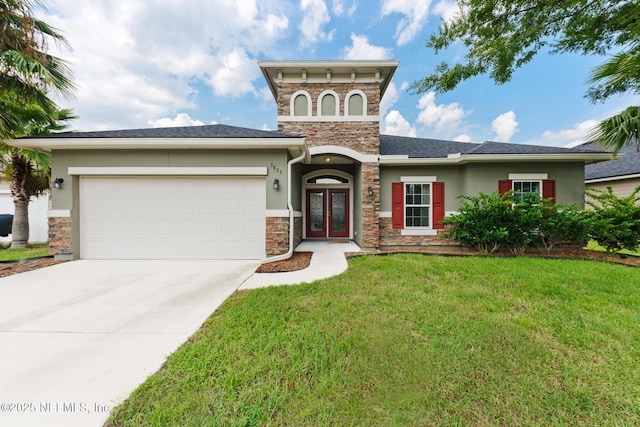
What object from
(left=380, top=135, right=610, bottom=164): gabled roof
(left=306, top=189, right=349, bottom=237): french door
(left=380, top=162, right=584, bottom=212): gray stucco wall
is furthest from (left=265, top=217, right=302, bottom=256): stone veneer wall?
(left=380, top=162, right=584, bottom=212): gray stucco wall

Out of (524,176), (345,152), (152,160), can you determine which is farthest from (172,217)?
(524,176)

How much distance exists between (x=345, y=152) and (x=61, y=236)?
7820 mm

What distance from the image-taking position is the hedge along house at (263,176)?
237 inches

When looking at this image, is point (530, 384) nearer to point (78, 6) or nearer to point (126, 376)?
point (126, 376)

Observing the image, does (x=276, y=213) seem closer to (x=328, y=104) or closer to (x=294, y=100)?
(x=294, y=100)

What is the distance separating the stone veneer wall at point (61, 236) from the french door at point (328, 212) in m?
7.03

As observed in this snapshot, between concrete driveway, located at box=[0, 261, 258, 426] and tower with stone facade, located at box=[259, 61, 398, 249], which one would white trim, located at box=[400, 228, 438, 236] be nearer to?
tower with stone facade, located at box=[259, 61, 398, 249]

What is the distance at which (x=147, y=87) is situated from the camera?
1341 cm

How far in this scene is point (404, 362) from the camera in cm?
213

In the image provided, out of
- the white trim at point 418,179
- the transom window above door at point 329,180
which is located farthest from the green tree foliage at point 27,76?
the white trim at point 418,179

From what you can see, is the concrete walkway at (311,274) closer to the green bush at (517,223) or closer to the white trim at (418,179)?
the white trim at (418,179)

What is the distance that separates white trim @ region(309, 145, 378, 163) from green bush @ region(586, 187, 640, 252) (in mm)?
6293

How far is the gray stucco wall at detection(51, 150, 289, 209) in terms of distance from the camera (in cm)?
601

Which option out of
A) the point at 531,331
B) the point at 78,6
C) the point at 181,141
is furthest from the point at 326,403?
the point at 78,6
